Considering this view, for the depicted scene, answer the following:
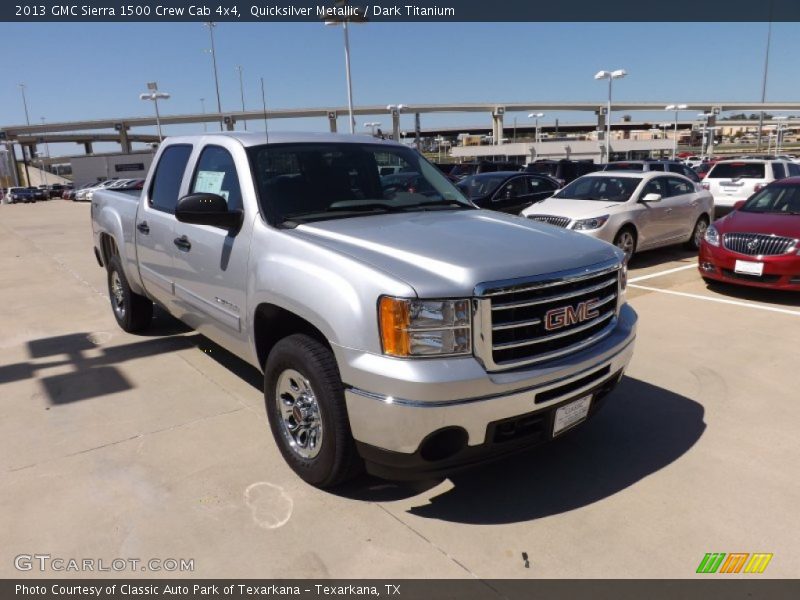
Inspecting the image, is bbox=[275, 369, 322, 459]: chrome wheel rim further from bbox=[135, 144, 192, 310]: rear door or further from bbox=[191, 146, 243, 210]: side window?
bbox=[135, 144, 192, 310]: rear door

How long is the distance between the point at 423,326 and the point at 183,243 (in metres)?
2.36

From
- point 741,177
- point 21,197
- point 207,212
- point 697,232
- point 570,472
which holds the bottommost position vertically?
point 21,197

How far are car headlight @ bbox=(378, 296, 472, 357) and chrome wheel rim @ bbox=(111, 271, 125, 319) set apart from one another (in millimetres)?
4375

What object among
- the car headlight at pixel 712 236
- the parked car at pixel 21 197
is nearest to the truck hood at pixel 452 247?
the car headlight at pixel 712 236

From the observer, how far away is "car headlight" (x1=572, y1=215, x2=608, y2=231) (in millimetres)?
9188

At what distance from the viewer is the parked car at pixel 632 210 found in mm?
9375

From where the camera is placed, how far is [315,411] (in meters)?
3.13

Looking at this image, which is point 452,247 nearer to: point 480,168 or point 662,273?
point 662,273

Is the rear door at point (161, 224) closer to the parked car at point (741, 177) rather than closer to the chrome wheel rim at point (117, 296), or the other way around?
the chrome wheel rim at point (117, 296)

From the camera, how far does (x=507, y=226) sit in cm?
358

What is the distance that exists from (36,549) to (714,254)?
25.6ft

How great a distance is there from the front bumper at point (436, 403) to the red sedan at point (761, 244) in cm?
557

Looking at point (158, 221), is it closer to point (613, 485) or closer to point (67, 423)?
point (67, 423)
